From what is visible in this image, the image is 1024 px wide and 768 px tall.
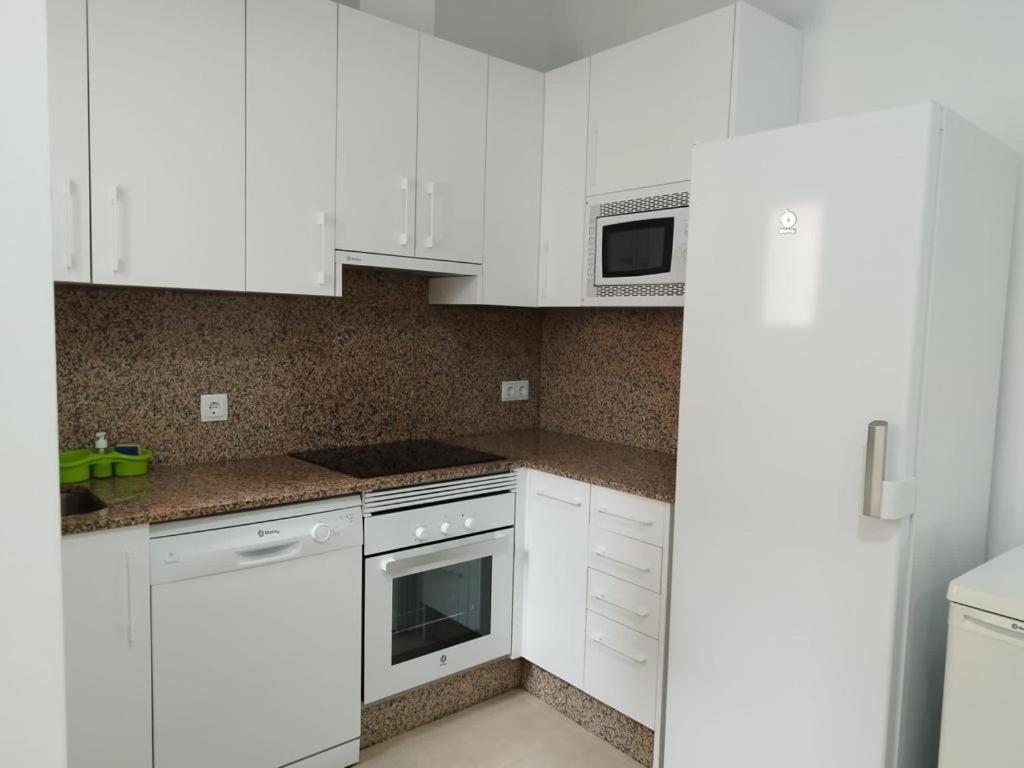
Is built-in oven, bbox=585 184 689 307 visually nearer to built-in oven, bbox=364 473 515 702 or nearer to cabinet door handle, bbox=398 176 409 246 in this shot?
cabinet door handle, bbox=398 176 409 246

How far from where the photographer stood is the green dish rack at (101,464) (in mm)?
2070

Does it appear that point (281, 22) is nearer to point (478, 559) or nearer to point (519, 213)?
point (519, 213)

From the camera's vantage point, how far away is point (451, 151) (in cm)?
262

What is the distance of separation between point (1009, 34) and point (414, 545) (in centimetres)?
226

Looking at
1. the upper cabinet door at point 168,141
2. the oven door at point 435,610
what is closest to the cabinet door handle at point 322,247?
the upper cabinet door at point 168,141

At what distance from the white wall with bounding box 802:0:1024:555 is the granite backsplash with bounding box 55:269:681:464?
3.27 ft

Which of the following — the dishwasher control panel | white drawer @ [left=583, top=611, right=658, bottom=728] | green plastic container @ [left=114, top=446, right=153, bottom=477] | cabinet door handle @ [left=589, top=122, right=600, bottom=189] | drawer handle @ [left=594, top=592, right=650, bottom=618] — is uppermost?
cabinet door handle @ [left=589, top=122, right=600, bottom=189]

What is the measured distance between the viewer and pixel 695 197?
194cm

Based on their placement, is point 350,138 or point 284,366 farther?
point 284,366

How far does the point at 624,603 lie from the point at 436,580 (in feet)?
2.09

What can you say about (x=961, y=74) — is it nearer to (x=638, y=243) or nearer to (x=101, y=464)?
(x=638, y=243)

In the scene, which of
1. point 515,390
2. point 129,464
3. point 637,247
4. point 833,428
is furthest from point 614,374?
point 129,464

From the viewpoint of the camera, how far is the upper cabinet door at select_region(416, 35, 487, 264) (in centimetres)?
254

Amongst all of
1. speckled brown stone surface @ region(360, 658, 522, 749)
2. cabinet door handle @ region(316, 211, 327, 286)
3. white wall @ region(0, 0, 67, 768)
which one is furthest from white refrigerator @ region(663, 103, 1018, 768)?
white wall @ region(0, 0, 67, 768)
